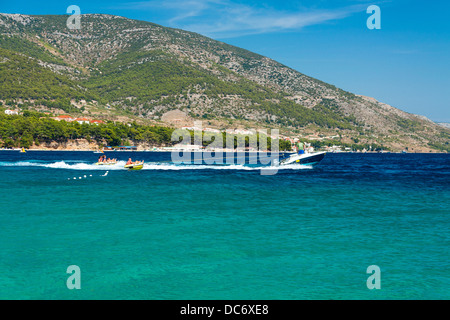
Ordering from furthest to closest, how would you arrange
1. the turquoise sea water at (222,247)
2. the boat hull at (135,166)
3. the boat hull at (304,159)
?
the boat hull at (304,159)
the boat hull at (135,166)
the turquoise sea water at (222,247)

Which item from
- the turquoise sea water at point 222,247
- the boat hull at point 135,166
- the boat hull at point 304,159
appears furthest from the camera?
the boat hull at point 304,159

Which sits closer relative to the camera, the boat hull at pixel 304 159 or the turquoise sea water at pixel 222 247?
the turquoise sea water at pixel 222 247

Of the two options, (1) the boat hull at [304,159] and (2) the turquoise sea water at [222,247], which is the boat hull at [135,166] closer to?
(1) the boat hull at [304,159]

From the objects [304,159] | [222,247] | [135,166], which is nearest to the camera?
[222,247]

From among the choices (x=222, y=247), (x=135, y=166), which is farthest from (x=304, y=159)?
(x=222, y=247)

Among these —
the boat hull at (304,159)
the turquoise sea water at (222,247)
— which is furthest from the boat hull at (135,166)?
the turquoise sea water at (222,247)

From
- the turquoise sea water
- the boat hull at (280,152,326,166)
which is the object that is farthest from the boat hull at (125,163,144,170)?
the turquoise sea water

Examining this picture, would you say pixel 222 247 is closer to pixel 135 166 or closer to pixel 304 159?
pixel 135 166
